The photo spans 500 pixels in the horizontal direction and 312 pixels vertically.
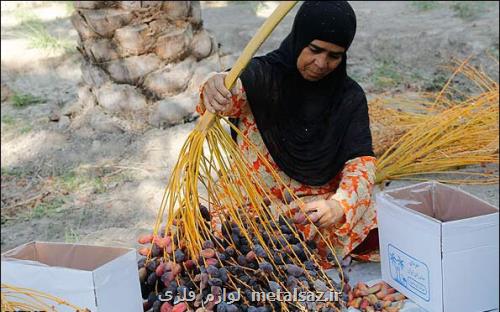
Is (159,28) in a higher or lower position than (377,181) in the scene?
higher

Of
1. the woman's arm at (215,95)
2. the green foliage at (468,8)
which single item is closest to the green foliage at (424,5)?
the green foliage at (468,8)

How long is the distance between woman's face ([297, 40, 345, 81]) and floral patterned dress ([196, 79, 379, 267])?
9.5 inches

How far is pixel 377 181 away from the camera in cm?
308

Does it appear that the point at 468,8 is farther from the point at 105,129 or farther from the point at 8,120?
the point at 8,120

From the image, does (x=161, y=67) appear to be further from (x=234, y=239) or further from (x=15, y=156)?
(x=234, y=239)

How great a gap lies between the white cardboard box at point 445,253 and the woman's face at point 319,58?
486 mm

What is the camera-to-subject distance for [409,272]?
6.58 ft

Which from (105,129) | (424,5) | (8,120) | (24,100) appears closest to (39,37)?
(24,100)

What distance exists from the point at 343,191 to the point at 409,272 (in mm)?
353

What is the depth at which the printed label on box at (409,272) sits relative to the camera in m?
1.94

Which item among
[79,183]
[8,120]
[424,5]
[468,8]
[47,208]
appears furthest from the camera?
[424,5]

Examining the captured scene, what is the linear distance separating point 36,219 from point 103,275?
183cm

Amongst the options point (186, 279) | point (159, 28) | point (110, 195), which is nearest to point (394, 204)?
point (186, 279)

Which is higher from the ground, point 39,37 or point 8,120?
point 39,37
